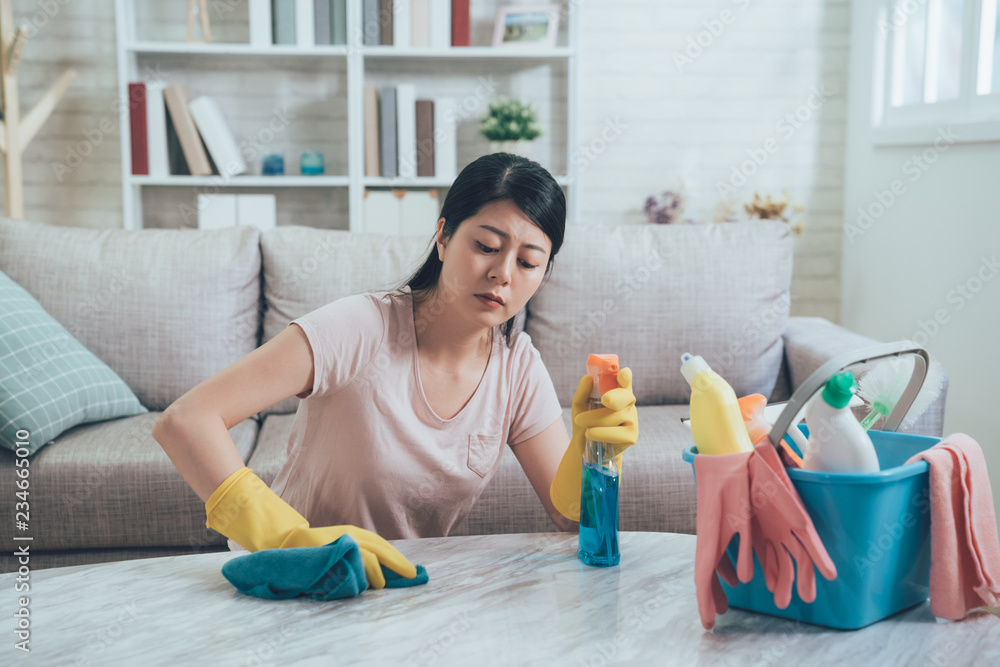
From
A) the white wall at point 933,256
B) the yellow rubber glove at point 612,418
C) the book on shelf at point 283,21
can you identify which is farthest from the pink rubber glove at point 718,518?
the book on shelf at point 283,21

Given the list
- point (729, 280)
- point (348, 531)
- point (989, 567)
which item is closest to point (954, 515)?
point (989, 567)

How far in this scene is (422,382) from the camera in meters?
1.25

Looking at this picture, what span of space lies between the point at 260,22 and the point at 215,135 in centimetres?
43

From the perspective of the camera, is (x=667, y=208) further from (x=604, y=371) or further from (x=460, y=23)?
(x=604, y=371)

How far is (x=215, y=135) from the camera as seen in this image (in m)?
2.96

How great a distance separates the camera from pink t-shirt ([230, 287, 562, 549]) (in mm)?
1202

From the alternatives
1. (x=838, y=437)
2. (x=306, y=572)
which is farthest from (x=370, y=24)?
(x=838, y=437)

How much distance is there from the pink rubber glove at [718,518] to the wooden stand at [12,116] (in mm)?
2721

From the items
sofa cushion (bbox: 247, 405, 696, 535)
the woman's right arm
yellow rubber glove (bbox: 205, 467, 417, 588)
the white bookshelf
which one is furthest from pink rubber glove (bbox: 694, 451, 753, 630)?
the white bookshelf

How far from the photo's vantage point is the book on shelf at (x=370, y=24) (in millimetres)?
2980

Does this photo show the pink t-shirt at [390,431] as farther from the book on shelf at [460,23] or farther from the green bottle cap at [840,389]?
the book on shelf at [460,23]

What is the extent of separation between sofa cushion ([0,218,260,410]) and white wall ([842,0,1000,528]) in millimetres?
1959

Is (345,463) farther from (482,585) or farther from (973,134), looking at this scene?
(973,134)

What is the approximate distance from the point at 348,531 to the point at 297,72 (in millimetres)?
2654
